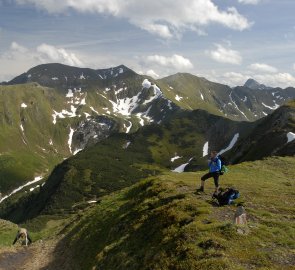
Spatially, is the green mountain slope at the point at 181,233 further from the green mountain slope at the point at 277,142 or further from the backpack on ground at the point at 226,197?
the green mountain slope at the point at 277,142

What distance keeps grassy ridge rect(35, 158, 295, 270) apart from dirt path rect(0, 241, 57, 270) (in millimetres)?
1763

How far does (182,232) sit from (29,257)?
76.7 feet

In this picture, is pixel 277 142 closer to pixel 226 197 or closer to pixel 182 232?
pixel 226 197

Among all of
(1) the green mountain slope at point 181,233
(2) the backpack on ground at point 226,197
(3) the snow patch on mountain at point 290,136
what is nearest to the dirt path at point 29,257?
(1) the green mountain slope at point 181,233

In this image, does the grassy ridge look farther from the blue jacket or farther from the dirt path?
the blue jacket

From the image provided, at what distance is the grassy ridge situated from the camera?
2108cm

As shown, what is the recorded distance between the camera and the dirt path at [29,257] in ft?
126

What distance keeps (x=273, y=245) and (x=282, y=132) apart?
92155 mm

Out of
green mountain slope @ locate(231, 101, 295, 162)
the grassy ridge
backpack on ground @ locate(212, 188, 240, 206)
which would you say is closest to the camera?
the grassy ridge

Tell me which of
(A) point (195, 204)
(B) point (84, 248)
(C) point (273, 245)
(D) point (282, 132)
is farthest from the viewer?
(D) point (282, 132)

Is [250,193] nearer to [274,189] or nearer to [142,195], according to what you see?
[274,189]

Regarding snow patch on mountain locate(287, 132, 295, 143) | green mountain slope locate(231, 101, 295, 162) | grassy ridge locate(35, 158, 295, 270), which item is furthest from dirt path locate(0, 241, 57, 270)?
snow patch on mountain locate(287, 132, 295, 143)

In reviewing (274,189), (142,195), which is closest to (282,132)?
(274,189)

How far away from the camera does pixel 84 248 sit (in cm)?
3606
